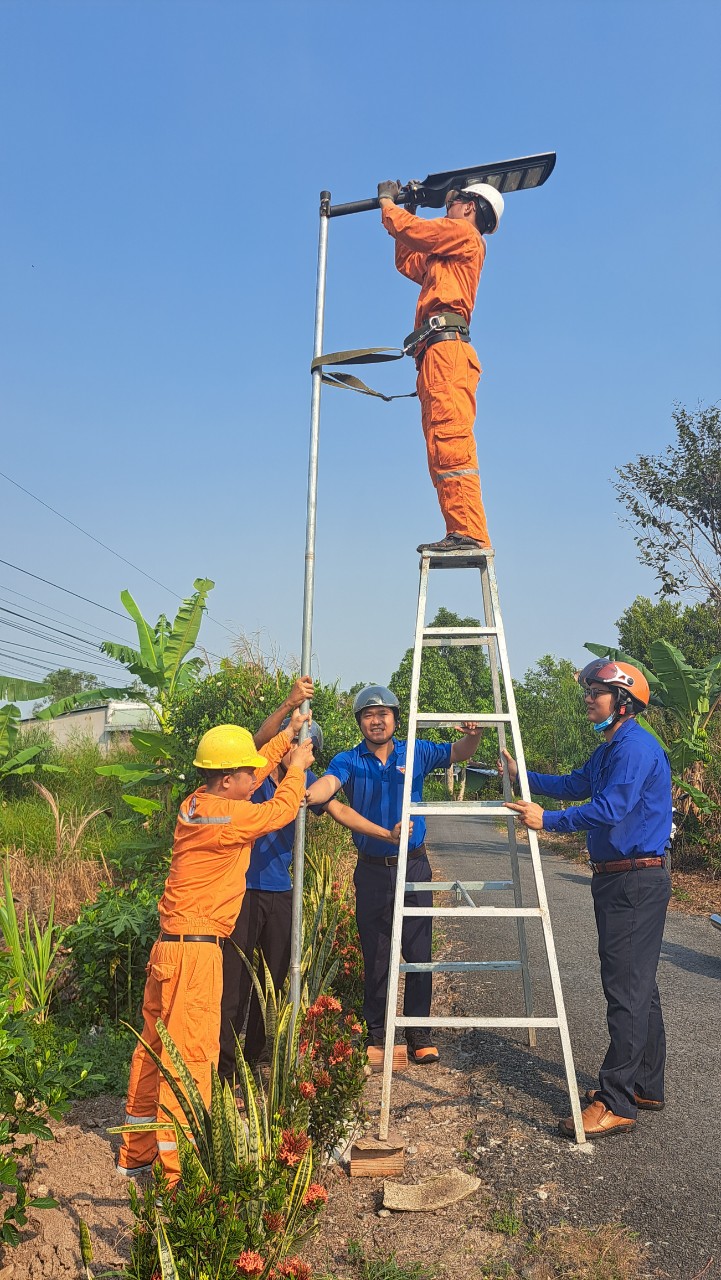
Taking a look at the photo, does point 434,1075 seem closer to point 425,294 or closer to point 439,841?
point 425,294

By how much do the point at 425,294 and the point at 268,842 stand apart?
129 inches

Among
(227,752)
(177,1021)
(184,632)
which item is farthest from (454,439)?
(184,632)

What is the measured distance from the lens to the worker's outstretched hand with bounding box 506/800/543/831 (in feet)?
13.5

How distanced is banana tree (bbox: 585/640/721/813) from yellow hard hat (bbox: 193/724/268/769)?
9.12m

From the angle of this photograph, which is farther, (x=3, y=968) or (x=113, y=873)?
(x=113, y=873)

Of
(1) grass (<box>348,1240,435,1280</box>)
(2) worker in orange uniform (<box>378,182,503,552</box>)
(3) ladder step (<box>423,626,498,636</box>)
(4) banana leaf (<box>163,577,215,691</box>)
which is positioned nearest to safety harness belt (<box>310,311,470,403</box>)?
(2) worker in orange uniform (<box>378,182,503,552</box>)

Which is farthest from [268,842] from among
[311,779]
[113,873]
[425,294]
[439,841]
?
[439,841]

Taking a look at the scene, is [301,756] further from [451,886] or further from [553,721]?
[553,721]

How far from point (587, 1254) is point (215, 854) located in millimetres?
2078

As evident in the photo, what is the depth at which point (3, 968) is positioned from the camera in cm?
453

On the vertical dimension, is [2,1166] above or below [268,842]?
below

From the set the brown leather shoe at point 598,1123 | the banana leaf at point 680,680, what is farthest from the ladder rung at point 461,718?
the banana leaf at point 680,680

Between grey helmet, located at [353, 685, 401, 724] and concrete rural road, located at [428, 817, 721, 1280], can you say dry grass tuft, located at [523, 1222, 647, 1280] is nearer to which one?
concrete rural road, located at [428, 817, 721, 1280]

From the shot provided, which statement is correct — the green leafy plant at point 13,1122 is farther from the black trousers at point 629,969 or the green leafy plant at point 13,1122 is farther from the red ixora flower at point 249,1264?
the black trousers at point 629,969
